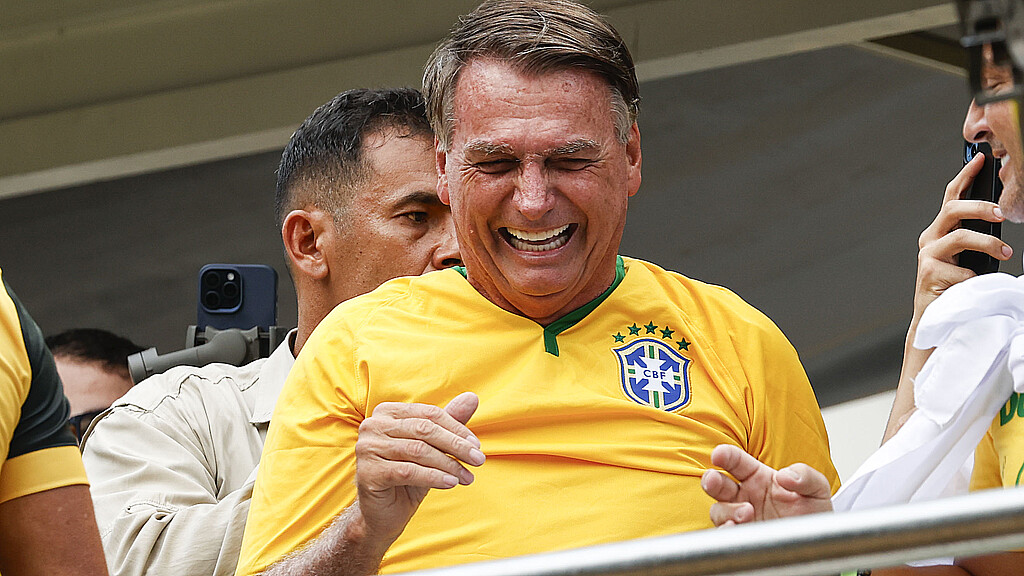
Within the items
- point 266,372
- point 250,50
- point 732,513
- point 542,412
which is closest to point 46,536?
point 542,412

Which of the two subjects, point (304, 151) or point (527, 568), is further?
point (304, 151)

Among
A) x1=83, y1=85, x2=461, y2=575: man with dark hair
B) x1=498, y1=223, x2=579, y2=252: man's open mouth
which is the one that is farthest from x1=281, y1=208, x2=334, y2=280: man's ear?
x1=498, y1=223, x2=579, y2=252: man's open mouth

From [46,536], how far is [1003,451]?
3.50 feet

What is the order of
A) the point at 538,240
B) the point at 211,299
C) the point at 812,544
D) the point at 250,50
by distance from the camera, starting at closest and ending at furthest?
the point at 812,544 < the point at 538,240 < the point at 211,299 < the point at 250,50

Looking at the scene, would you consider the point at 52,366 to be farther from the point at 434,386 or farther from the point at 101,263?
the point at 101,263

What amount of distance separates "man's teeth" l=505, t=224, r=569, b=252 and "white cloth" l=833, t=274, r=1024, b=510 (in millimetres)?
484

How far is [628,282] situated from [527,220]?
0.65 ft

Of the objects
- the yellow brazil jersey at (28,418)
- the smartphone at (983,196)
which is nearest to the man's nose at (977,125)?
the smartphone at (983,196)

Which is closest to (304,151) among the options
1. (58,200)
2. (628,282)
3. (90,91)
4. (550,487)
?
(628,282)

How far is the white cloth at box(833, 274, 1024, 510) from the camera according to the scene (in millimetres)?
1543

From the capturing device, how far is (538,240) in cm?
180

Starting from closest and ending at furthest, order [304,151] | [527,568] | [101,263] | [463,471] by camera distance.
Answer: [527,568] < [463,471] < [304,151] < [101,263]

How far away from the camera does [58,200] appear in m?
5.52

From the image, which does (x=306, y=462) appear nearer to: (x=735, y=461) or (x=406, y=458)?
(x=406, y=458)
